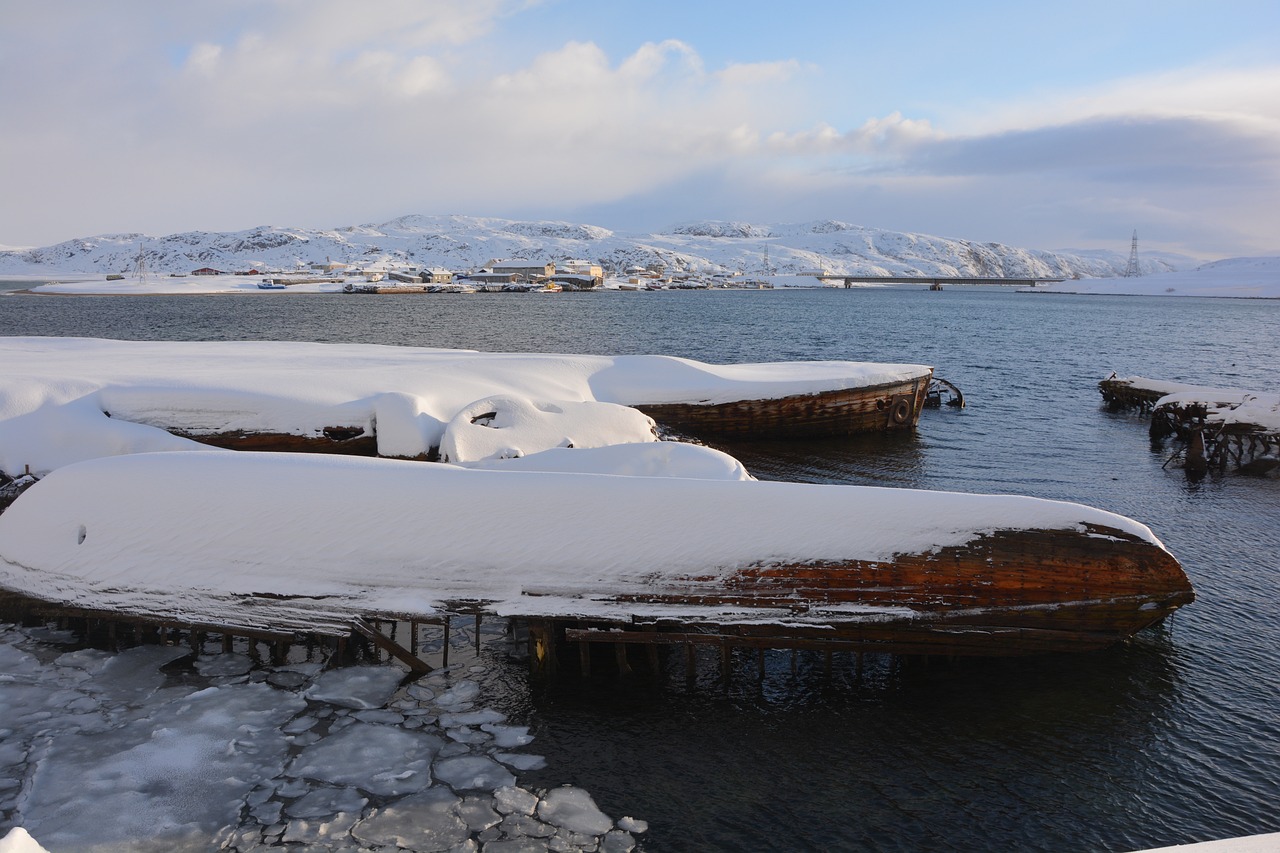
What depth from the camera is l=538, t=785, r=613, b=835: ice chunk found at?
7398 mm

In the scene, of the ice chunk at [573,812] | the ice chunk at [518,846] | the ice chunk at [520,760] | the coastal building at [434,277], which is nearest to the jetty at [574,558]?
the ice chunk at [520,760]

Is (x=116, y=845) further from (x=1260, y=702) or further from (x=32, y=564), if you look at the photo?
(x=1260, y=702)

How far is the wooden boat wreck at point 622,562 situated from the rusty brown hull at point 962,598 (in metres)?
0.02

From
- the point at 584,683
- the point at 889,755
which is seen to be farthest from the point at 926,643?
the point at 584,683

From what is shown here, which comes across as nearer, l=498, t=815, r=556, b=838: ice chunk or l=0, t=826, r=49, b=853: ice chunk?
l=0, t=826, r=49, b=853: ice chunk

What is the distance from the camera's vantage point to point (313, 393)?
722 inches

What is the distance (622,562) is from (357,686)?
3818 mm

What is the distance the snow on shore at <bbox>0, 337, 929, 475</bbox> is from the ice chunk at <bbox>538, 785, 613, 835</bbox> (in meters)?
8.79

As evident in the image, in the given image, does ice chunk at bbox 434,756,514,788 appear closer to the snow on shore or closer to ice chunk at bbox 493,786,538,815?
ice chunk at bbox 493,786,538,815

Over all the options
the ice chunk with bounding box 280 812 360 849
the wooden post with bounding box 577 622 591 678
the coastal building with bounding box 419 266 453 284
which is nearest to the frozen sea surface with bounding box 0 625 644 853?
the ice chunk with bounding box 280 812 360 849

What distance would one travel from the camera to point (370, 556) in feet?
32.4

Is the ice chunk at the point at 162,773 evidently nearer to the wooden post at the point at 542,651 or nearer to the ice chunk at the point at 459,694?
the ice chunk at the point at 459,694

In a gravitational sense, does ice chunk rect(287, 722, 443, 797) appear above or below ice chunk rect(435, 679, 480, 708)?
below

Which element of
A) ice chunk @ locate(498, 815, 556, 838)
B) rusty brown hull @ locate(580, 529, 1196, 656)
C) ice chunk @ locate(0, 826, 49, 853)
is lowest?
Answer: ice chunk @ locate(498, 815, 556, 838)
